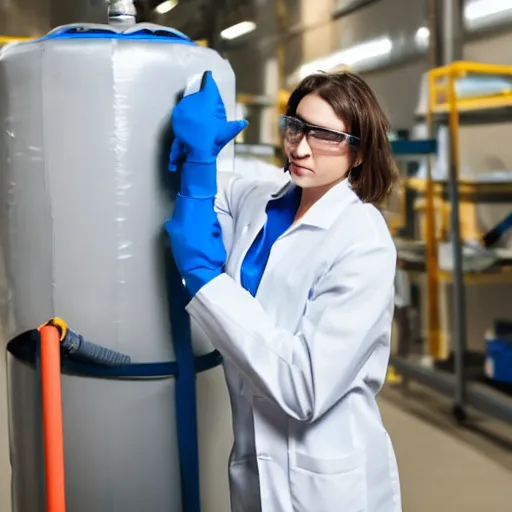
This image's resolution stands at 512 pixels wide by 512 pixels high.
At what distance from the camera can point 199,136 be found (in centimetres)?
108

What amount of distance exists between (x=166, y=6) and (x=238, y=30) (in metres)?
0.94

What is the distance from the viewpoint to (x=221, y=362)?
4.36 ft

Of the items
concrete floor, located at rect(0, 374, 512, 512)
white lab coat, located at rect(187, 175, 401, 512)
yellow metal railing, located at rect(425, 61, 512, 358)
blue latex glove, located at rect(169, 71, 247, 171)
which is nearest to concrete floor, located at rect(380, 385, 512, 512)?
concrete floor, located at rect(0, 374, 512, 512)

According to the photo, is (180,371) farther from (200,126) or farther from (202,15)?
(202,15)

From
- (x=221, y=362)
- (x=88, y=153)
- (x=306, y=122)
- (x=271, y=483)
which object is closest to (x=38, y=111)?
(x=88, y=153)

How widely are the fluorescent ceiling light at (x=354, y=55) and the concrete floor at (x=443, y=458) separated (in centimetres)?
153

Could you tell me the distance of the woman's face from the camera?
112 centimetres

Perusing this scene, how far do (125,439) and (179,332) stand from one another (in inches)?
7.8

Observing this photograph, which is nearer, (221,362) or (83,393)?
(83,393)

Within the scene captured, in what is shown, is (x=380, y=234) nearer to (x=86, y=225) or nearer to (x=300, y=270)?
(x=300, y=270)

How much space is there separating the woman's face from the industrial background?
1.41 metres

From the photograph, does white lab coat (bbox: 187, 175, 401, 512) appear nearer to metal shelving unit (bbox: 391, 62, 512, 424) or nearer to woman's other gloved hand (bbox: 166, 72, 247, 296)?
woman's other gloved hand (bbox: 166, 72, 247, 296)

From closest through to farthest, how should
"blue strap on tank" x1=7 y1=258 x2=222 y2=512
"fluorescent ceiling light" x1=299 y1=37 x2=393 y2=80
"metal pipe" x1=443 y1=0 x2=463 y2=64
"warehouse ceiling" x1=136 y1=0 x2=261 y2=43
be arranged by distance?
"blue strap on tank" x1=7 y1=258 x2=222 y2=512 < "warehouse ceiling" x1=136 y1=0 x2=261 y2=43 < "metal pipe" x1=443 y1=0 x2=463 y2=64 < "fluorescent ceiling light" x1=299 y1=37 x2=393 y2=80

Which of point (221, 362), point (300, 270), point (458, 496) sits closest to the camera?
point (300, 270)
